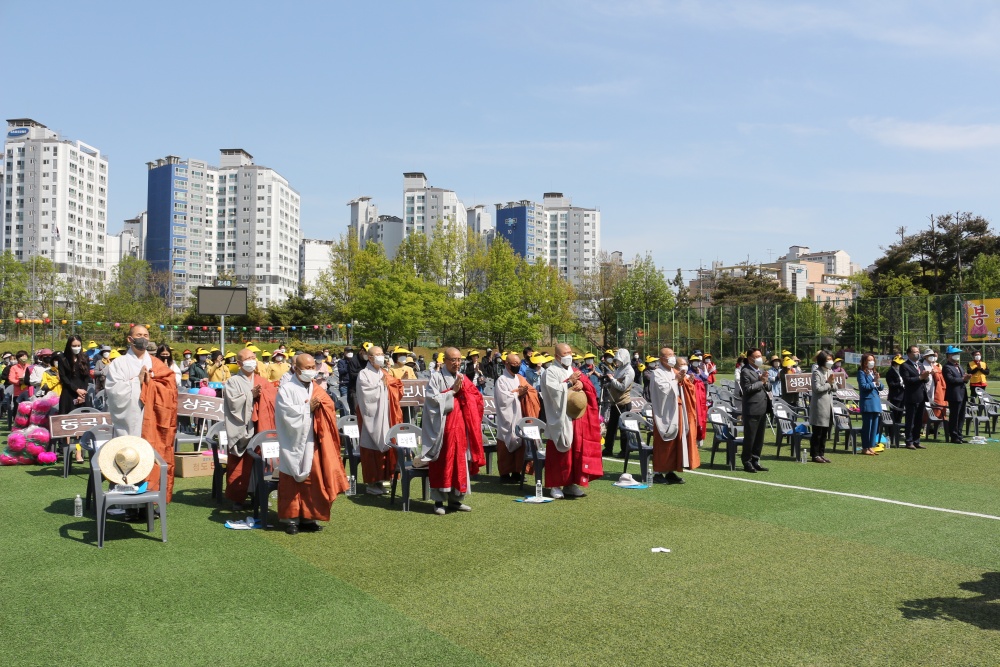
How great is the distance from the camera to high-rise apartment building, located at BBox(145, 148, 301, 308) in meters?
120

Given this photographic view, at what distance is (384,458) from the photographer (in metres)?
9.67

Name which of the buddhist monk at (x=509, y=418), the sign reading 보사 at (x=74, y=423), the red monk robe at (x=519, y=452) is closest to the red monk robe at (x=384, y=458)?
the buddhist monk at (x=509, y=418)

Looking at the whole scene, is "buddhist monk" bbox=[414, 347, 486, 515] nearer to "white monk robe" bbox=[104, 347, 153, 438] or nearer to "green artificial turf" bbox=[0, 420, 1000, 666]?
"green artificial turf" bbox=[0, 420, 1000, 666]

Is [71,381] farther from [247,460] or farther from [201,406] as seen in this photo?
[247,460]

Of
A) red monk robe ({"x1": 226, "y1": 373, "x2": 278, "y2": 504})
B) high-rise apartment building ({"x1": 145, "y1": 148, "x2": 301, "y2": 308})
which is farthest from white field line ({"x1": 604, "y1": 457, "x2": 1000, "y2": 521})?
high-rise apartment building ({"x1": 145, "y1": 148, "x2": 301, "y2": 308})

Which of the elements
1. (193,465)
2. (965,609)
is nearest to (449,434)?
(193,465)

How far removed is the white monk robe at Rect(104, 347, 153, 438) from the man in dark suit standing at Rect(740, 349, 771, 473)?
322 inches

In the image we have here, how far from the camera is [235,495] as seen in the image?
8.51 meters

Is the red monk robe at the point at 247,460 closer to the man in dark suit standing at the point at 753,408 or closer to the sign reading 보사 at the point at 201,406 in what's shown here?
the sign reading 보사 at the point at 201,406

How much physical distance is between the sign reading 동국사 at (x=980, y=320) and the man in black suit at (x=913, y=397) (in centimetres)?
2513

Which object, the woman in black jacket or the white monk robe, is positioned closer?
the white monk robe

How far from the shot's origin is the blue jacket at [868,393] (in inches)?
517

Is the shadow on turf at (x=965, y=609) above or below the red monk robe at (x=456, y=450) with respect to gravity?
below

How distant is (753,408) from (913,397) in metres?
5.18
